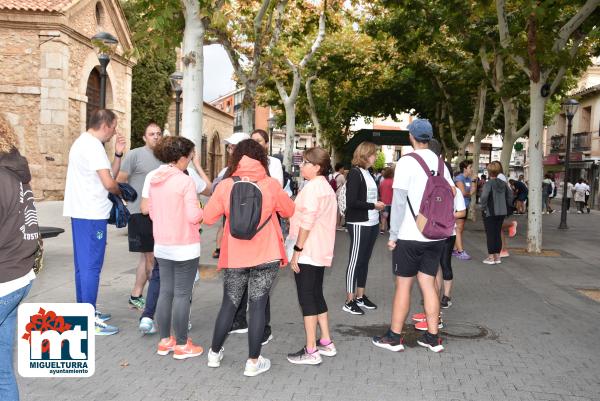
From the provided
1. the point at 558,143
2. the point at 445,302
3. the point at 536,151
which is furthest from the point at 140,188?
the point at 558,143

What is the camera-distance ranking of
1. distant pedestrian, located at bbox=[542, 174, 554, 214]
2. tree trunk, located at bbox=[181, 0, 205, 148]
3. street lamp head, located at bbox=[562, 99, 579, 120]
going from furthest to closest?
distant pedestrian, located at bbox=[542, 174, 554, 214]
street lamp head, located at bbox=[562, 99, 579, 120]
tree trunk, located at bbox=[181, 0, 205, 148]

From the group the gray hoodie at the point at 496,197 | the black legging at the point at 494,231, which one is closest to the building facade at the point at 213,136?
the black legging at the point at 494,231

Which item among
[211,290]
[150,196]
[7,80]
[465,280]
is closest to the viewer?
[150,196]

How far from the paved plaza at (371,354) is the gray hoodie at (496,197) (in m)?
1.79

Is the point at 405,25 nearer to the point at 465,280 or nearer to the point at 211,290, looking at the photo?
the point at 465,280

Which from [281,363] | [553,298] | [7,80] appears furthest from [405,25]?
[281,363]

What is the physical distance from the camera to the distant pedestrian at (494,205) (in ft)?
33.8

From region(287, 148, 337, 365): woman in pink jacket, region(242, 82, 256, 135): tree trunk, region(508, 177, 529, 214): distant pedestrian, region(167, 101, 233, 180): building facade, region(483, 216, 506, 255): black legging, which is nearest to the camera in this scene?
region(287, 148, 337, 365): woman in pink jacket

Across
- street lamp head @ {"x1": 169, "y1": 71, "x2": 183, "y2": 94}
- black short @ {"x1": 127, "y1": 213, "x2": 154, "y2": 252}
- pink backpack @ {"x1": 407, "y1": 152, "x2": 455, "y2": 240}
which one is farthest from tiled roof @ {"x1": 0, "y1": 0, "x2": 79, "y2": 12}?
pink backpack @ {"x1": 407, "y1": 152, "x2": 455, "y2": 240}

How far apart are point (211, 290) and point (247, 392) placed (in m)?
3.55

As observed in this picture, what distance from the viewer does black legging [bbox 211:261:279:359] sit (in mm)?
4406

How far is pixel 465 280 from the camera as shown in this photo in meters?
8.88

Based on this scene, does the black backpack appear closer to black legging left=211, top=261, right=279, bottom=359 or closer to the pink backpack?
black legging left=211, top=261, right=279, bottom=359

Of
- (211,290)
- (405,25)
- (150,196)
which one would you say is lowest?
(211,290)
